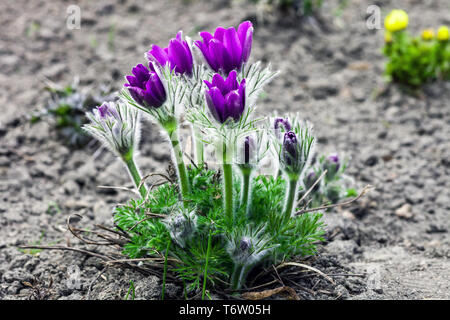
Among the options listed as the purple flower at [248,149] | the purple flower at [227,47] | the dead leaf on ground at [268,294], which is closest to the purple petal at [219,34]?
the purple flower at [227,47]

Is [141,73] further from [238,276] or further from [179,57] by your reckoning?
[238,276]

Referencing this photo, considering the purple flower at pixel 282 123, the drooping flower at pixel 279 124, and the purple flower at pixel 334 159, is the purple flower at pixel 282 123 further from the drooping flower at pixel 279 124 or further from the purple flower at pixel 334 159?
the purple flower at pixel 334 159

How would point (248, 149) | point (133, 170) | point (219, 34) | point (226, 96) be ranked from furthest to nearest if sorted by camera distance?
point (133, 170) → point (248, 149) → point (219, 34) → point (226, 96)

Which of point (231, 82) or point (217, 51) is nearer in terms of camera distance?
point (231, 82)

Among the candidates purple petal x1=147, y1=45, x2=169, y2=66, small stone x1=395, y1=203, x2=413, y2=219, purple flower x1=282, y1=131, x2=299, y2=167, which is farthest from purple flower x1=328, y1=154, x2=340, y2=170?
purple petal x1=147, y1=45, x2=169, y2=66

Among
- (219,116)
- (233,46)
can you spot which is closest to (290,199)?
(219,116)
